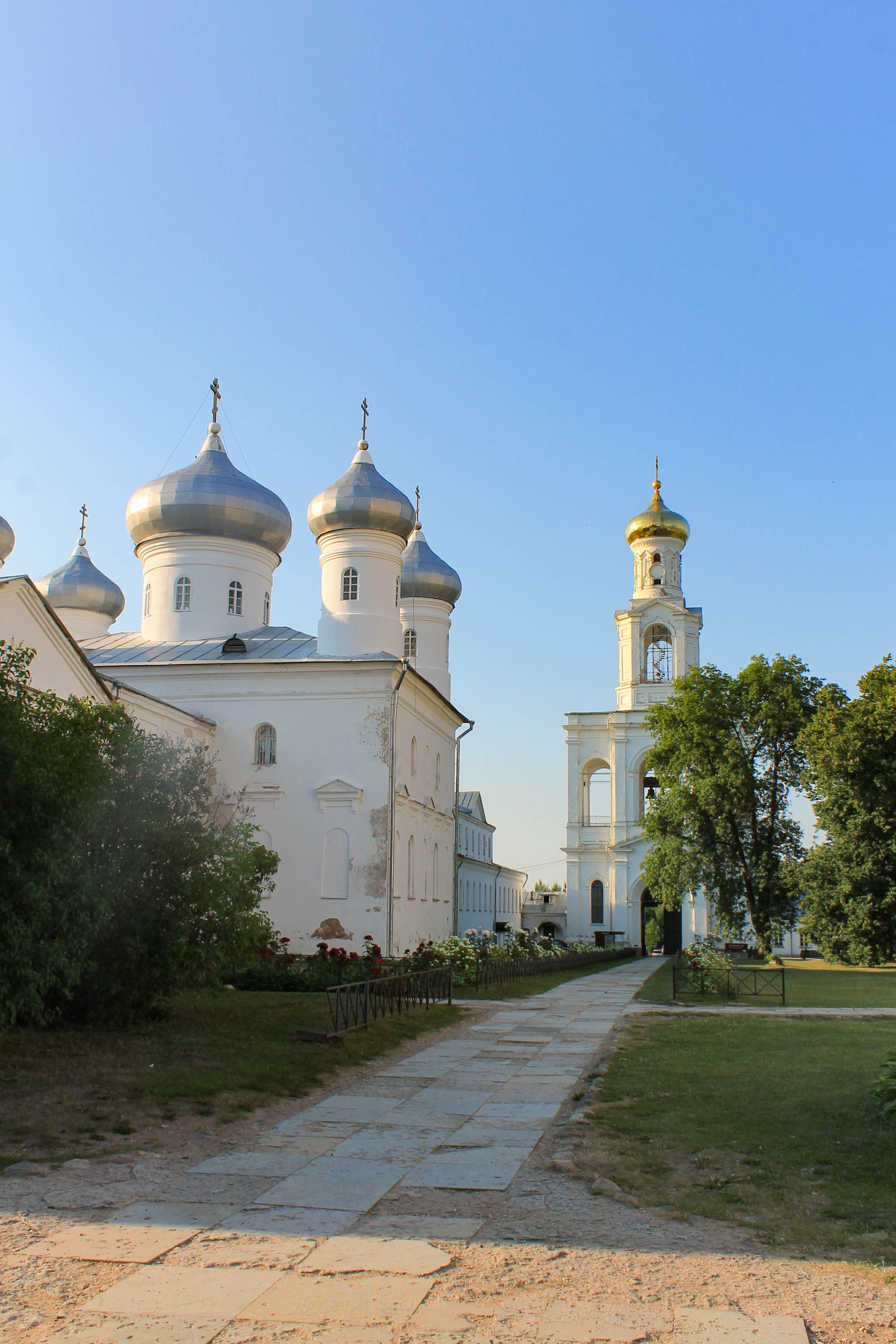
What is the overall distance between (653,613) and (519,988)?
32071 mm

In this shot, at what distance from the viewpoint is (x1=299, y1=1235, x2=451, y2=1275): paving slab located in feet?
15.2

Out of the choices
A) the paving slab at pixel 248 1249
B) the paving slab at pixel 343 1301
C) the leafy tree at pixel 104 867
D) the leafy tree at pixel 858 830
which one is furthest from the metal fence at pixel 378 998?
the leafy tree at pixel 858 830

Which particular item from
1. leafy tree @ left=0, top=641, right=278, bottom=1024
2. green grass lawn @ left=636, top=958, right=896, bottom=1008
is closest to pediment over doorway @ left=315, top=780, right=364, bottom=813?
green grass lawn @ left=636, top=958, right=896, bottom=1008

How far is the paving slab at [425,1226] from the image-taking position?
513 centimetres

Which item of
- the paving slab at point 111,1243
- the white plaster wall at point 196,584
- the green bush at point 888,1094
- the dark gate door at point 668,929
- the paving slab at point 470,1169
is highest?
the white plaster wall at point 196,584

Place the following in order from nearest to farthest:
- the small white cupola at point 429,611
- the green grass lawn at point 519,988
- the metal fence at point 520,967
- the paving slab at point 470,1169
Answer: the paving slab at point 470,1169 < the green grass lawn at point 519,988 < the metal fence at point 520,967 < the small white cupola at point 429,611

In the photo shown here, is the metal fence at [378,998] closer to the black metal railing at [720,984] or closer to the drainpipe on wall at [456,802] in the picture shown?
the black metal railing at [720,984]

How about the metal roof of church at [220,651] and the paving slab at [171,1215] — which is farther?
the metal roof of church at [220,651]

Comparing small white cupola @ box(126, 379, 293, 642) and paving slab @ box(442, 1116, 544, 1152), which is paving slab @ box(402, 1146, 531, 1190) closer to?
paving slab @ box(442, 1116, 544, 1152)

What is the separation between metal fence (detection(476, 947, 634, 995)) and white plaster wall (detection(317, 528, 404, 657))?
25.8ft

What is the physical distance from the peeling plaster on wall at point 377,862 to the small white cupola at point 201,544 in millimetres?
6821

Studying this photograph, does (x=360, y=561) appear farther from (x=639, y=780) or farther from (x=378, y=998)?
(x=639, y=780)

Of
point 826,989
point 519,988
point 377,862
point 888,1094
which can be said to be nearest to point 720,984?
point 826,989

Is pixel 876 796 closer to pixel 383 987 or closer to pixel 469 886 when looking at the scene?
pixel 383 987
